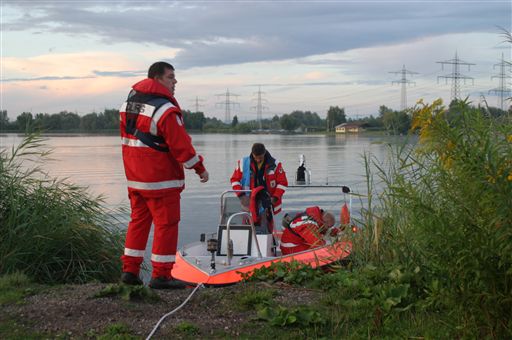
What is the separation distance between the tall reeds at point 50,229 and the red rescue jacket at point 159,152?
1.80m

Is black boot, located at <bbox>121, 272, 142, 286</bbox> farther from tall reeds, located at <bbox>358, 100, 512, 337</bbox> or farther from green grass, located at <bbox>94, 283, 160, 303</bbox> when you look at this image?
tall reeds, located at <bbox>358, 100, 512, 337</bbox>

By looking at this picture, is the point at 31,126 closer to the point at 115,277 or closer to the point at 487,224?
the point at 115,277

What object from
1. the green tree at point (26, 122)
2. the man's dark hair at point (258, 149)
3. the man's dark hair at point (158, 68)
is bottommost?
the man's dark hair at point (258, 149)

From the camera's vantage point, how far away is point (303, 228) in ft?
25.9

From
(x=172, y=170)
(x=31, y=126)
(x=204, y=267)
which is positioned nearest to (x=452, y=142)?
(x=172, y=170)

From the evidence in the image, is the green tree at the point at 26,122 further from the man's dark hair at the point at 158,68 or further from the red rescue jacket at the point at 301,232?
the red rescue jacket at the point at 301,232

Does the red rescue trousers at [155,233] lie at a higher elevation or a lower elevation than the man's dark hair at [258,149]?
lower

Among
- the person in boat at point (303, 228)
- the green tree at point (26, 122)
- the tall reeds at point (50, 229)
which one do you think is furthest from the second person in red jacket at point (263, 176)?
the green tree at point (26, 122)

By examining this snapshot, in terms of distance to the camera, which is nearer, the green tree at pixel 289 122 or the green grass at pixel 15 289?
the green grass at pixel 15 289

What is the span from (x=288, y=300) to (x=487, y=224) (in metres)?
1.88

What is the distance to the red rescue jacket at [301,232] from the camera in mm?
7775

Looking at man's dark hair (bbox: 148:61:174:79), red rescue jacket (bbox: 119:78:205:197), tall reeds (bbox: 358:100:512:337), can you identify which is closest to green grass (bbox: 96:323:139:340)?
red rescue jacket (bbox: 119:78:205:197)

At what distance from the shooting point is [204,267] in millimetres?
7277

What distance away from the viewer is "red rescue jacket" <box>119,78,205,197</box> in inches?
214
